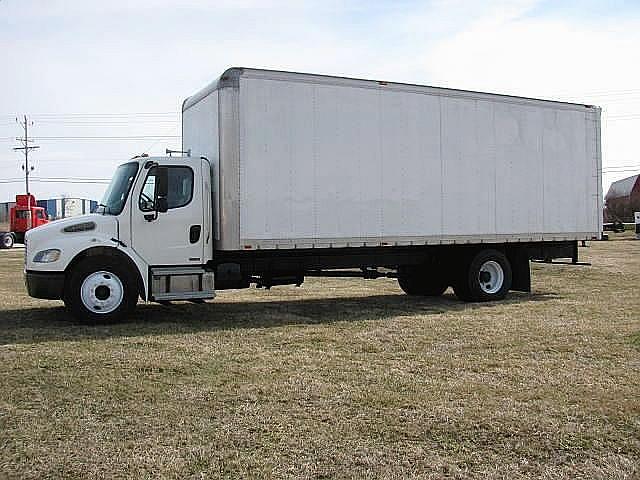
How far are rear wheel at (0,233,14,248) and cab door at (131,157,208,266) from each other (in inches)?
1403

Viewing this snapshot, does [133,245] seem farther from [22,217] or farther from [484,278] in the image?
[22,217]

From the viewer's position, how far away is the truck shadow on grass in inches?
421

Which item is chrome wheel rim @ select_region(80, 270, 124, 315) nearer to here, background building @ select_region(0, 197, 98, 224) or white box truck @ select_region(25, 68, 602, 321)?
white box truck @ select_region(25, 68, 602, 321)

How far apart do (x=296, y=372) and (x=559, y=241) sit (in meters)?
8.96

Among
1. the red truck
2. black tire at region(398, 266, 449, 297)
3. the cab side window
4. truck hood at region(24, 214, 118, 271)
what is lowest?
black tire at region(398, 266, 449, 297)

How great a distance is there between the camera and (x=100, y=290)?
11430 mm

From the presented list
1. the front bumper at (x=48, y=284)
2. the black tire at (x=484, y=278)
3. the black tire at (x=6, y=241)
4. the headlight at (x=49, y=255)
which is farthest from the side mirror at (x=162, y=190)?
the black tire at (x=6, y=241)

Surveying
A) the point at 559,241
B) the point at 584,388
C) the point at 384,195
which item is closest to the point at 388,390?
the point at 584,388

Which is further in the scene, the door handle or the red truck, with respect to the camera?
the red truck

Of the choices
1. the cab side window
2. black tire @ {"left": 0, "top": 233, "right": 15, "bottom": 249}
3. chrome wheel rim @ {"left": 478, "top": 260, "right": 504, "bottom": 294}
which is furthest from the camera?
black tire @ {"left": 0, "top": 233, "right": 15, "bottom": 249}

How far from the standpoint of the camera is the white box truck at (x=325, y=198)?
11711 mm

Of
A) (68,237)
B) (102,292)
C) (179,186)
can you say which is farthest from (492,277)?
(68,237)

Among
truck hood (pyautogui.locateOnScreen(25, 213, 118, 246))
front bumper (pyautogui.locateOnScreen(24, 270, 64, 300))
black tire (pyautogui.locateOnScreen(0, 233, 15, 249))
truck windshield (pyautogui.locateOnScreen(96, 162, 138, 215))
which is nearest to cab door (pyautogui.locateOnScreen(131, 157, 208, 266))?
truck windshield (pyautogui.locateOnScreen(96, 162, 138, 215))

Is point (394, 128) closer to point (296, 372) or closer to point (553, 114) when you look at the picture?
point (553, 114)
